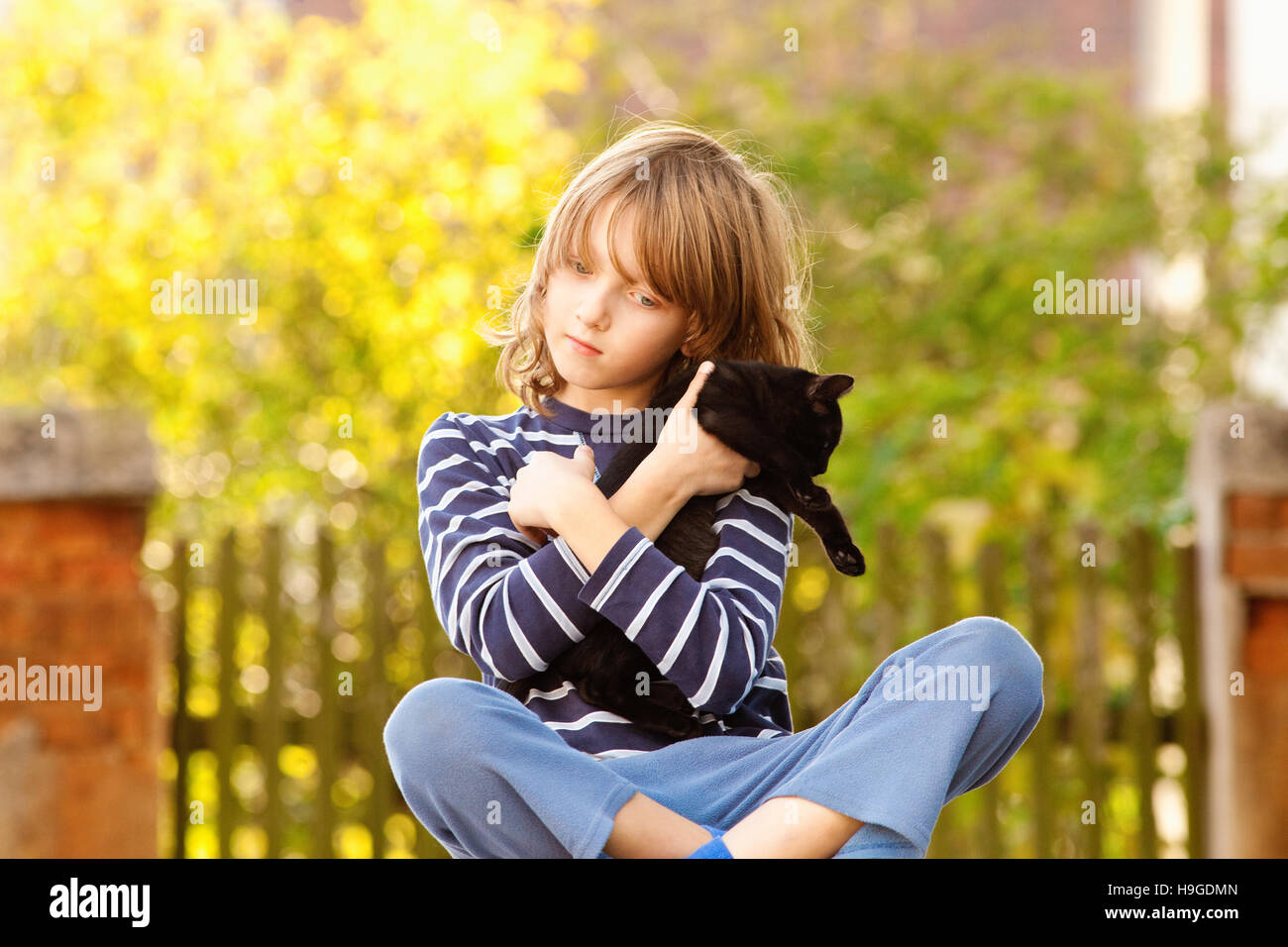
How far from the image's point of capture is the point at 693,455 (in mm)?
1474

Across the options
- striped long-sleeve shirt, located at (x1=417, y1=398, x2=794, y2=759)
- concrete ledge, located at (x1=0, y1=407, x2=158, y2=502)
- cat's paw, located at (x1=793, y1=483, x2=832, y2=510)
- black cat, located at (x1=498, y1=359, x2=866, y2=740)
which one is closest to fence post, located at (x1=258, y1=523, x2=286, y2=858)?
concrete ledge, located at (x1=0, y1=407, x2=158, y2=502)

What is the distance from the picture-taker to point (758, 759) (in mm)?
1470

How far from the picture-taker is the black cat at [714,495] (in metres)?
1.45

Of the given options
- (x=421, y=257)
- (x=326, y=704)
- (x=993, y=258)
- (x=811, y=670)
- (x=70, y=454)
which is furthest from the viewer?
(x=993, y=258)

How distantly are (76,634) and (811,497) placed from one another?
227 cm

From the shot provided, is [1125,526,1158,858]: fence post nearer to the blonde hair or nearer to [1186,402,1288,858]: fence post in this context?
[1186,402,1288,858]: fence post

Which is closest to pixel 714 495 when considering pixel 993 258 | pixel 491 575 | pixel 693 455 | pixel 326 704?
pixel 693 455

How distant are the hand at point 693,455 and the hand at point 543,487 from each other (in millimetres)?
93

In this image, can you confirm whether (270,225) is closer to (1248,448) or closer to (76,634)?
(76,634)

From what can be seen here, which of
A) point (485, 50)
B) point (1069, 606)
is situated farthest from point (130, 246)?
point (1069, 606)

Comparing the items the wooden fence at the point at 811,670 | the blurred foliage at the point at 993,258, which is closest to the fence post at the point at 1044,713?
the wooden fence at the point at 811,670

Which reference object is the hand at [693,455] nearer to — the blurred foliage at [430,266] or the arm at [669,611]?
the arm at [669,611]

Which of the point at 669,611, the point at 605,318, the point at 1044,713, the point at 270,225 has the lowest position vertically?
the point at 1044,713
